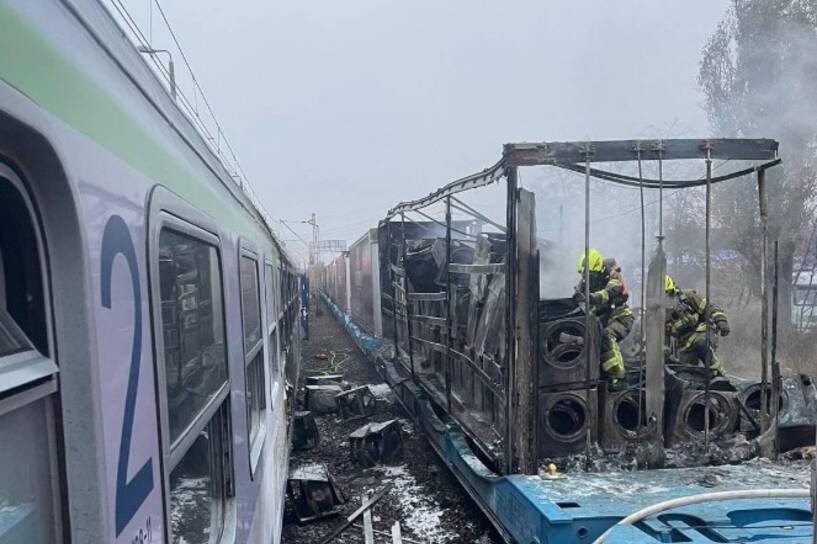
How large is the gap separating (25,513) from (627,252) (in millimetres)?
7931

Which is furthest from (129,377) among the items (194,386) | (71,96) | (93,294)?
(194,386)

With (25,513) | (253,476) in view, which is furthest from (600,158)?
(25,513)

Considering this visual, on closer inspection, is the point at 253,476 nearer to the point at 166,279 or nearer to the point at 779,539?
the point at 166,279

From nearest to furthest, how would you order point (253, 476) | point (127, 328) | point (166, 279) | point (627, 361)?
point (127, 328)
point (166, 279)
point (253, 476)
point (627, 361)

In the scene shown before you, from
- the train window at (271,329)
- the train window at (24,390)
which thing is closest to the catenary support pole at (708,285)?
the train window at (271,329)

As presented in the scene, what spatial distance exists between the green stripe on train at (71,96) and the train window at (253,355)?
1433mm

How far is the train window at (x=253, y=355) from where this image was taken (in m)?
2.97

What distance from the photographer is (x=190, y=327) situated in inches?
70.6

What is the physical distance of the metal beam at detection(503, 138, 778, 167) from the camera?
421 cm

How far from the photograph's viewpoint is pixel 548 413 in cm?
468

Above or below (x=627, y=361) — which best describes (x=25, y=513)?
above

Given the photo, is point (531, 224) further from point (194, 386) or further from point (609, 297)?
point (194, 386)

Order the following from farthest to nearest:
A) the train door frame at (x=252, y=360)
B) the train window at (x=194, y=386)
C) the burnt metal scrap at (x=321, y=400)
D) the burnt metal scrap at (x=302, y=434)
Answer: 1. the burnt metal scrap at (x=321, y=400)
2. the burnt metal scrap at (x=302, y=434)
3. the train door frame at (x=252, y=360)
4. the train window at (x=194, y=386)

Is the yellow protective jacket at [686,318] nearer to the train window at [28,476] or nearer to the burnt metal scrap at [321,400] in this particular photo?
the burnt metal scrap at [321,400]
